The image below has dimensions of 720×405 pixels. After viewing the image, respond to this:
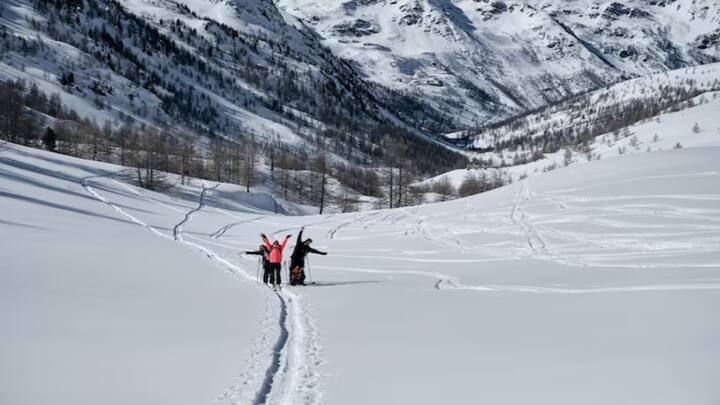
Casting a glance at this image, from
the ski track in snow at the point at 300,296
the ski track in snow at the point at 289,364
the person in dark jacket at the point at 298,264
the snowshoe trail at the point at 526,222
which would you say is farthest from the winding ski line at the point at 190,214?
the snowshoe trail at the point at 526,222

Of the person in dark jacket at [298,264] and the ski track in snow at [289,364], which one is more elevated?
the person in dark jacket at [298,264]

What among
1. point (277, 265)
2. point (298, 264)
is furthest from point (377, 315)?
point (277, 265)

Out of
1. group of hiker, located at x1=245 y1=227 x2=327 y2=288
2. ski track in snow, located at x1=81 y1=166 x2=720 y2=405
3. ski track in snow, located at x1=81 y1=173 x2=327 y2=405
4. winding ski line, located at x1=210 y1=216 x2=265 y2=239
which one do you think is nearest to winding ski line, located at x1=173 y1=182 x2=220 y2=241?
ski track in snow, located at x1=81 y1=166 x2=720 y2=405

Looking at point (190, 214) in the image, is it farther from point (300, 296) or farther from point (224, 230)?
point (300, 296)

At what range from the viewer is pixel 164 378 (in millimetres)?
6457

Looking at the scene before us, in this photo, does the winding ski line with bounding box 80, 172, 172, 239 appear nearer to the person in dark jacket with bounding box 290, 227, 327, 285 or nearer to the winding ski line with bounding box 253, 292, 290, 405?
the person in dark jacket with bounding box 290, 227, 327, 285

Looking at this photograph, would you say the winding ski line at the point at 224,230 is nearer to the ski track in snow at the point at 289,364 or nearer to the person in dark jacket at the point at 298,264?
the person in dark jacket at the point at 298,264

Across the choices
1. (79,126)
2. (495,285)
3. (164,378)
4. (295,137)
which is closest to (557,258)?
(495,285)

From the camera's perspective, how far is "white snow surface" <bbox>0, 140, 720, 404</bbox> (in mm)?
6262

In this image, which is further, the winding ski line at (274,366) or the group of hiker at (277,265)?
the group of hiker at (277,265)

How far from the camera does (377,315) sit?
11.2 m

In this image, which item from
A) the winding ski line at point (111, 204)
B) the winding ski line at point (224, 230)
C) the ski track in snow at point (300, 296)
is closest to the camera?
the ski track in snow at point (300, 296)

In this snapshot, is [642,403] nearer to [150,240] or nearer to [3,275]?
[3,275]

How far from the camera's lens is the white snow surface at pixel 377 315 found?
20.5 feet
